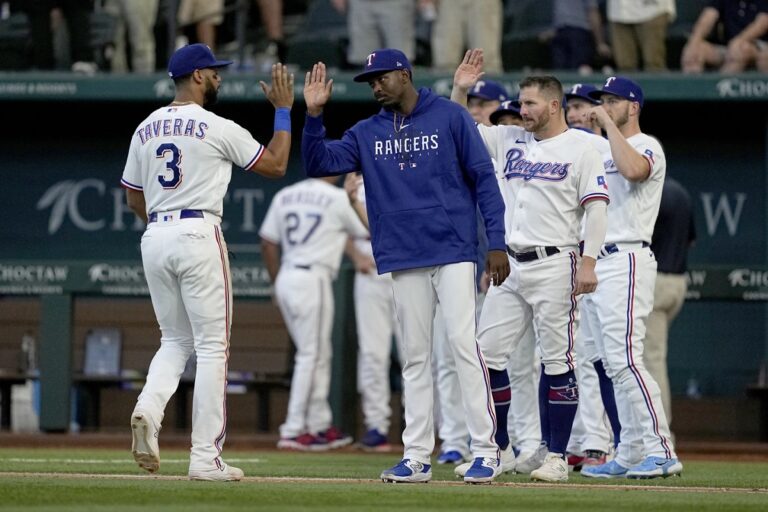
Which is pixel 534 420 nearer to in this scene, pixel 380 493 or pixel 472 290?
pixel 472 290

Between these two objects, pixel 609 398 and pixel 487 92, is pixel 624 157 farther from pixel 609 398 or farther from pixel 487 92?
pixel 487 92

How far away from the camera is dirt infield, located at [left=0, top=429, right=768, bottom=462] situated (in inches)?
422

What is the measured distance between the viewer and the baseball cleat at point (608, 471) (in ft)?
23.8

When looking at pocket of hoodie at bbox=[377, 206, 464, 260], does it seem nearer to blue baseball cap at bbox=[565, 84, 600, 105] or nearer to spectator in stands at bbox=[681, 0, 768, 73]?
blue baseball cap at bbox=[565, 84, 600, 105]

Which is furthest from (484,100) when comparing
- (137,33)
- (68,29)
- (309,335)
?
(68,29)

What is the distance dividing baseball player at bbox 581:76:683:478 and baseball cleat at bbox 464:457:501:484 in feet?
3.17

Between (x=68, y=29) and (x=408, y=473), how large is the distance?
315 inches

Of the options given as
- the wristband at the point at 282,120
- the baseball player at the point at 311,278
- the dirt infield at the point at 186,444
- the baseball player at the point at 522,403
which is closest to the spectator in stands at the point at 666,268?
the baseball player at the point at 522,403

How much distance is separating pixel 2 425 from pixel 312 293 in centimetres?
291

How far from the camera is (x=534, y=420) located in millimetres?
7684

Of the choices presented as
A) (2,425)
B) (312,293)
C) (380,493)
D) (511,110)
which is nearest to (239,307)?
(312,293)

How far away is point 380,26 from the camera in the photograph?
500 inches

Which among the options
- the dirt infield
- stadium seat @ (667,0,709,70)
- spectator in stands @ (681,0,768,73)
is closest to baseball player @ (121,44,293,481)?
the dirt infield

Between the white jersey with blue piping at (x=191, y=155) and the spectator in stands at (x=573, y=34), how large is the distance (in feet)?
22.1
